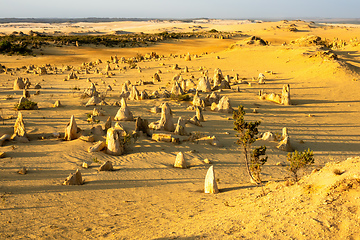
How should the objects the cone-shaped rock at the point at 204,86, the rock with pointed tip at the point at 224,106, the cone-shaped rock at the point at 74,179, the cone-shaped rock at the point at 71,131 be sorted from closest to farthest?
the cone-shaped rock at the point at 74,179, the cone-shaped rock at the point at 71,131, the rock with pointed tip at the point at 224,106, the cone-shaped rock at the point at 204,86

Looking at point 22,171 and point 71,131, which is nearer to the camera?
point 22,171

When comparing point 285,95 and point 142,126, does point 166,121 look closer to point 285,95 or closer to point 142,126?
point 142,126

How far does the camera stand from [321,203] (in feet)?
17.8

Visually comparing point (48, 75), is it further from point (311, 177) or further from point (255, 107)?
point (311, 177)

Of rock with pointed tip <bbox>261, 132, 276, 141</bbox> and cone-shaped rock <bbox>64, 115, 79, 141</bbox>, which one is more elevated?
cone-shaped rock <bbox>64, 115, 79, 141</bbox>

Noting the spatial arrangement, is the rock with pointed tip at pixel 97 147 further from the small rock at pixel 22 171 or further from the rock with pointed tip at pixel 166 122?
the rock with pointed tip at pixel 166 122

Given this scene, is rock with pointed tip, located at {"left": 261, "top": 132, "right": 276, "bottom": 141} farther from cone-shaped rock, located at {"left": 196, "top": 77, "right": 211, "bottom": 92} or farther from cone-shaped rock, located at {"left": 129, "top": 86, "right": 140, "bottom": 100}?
cone-shaped rock, located at {"left": 196, "top": 77, "right": 211, "bottom": 92}

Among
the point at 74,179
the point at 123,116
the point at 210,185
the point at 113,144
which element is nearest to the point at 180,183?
the point at 210,185

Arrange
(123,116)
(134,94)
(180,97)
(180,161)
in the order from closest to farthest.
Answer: (180,161)
(123,116)
(180,97)
(134,94)

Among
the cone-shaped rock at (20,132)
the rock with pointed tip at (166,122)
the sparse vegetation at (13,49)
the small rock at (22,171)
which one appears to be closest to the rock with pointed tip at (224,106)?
the rock with pointed tip at (166,122)

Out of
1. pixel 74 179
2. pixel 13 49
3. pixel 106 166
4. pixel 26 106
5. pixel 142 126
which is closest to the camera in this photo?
pixel 74 179

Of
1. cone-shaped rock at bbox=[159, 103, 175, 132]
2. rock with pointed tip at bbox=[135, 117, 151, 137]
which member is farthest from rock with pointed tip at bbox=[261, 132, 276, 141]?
rock with pointed tip at bbox=[135, 117, 151, 137]

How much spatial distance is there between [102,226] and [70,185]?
2042mm

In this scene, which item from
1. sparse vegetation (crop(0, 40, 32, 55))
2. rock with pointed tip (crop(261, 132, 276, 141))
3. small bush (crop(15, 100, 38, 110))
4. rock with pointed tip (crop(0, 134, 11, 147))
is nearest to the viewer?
rock with pointed tip (crop(0, 134, 11, 147))
